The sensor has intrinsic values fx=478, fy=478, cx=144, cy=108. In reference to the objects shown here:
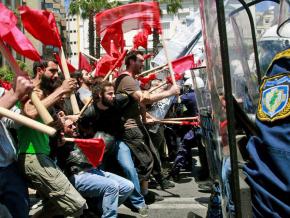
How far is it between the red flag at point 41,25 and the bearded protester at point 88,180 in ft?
3.08

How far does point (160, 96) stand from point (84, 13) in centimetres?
3089

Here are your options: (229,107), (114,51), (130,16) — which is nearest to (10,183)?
(229,107)

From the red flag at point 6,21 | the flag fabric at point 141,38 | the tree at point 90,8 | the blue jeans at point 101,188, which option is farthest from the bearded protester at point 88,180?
the tree at point 90,8

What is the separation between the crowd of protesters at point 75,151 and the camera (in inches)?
137

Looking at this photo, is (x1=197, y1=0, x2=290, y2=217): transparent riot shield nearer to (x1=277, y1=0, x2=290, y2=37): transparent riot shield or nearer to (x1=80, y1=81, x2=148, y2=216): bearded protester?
(x1=277, y1=0, x2=290, y2=37): transparent riot shield

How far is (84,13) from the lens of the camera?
116 ft

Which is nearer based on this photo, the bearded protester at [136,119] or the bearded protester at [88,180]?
the bearded protester at [88,180]

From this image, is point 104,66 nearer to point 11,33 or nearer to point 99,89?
point 99,89

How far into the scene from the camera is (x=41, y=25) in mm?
3551

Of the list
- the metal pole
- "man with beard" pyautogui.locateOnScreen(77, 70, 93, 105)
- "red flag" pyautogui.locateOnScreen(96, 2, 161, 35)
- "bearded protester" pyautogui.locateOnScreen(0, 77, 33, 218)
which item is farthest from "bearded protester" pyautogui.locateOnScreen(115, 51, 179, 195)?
the metal pole

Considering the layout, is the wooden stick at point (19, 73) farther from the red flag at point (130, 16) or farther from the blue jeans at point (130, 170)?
the red flag at point (130, 16)

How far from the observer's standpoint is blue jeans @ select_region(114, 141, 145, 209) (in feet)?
17.7

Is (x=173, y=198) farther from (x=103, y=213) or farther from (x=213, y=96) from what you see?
(x=213, y=96)

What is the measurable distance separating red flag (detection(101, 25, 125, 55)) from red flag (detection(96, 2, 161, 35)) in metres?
0.08
